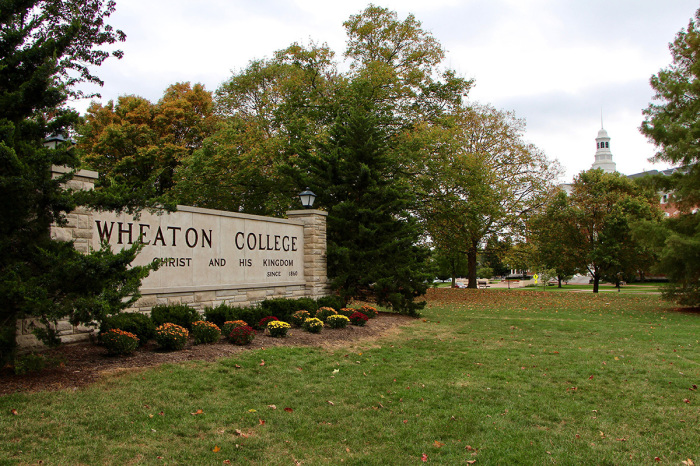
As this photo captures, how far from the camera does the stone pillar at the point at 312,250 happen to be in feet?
43.3

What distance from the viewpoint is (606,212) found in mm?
29969

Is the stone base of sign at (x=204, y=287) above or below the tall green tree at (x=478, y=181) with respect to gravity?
below

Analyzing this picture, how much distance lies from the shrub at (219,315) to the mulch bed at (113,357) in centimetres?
71

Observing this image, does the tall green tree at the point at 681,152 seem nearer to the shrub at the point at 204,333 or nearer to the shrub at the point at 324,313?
the shrub at the point at 324,313

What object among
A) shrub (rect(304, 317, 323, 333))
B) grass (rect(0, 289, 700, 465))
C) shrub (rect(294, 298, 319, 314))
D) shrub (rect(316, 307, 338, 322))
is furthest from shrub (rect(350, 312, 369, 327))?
grass (rect(0, 289, 700, 465))

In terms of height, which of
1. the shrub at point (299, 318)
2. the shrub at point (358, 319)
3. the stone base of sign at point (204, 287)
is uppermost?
the stone base of sign at point (204, 287)

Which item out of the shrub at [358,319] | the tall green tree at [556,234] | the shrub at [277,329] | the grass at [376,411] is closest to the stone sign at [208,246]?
the shrub at [277,329]

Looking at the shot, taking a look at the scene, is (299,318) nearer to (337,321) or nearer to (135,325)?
(337,321)

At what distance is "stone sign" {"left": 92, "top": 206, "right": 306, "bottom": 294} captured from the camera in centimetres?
856

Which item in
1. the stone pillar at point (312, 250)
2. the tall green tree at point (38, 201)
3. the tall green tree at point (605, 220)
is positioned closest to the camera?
the tall green tree at point (38, 201)

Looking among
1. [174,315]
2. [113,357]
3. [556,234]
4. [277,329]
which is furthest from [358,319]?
[556,234]

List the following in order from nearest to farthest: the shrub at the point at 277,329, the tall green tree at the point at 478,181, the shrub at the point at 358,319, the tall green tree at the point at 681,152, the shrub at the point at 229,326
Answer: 1. the shrub at the point at 229,326
2. the shrub at the point at 277,329
3. the shrub at the point at 358,319
4. the tall green tree at the point at 681,152
5. the tall green tree at the point at 478,181

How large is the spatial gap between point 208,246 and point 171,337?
10.4ft

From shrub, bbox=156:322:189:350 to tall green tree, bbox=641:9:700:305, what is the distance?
1686 centimetres
